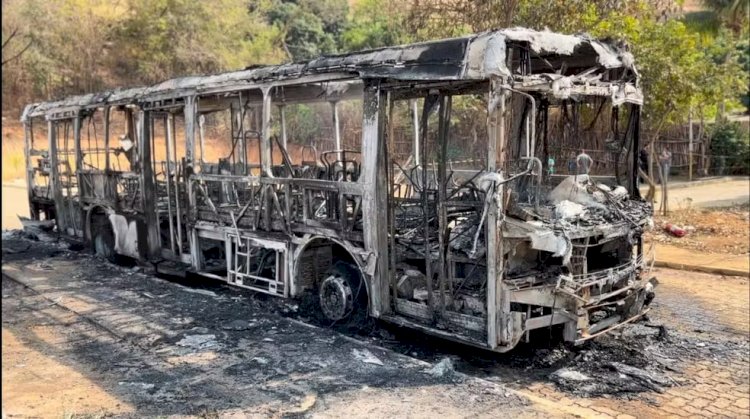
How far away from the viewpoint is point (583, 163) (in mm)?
6504

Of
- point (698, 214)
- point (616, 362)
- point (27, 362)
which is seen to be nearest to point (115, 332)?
point (27, 362)

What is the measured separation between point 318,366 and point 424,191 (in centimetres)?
182

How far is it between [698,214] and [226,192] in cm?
1114

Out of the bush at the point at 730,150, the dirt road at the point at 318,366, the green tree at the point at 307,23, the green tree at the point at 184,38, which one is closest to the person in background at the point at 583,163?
the dirt road at the point at 318,366

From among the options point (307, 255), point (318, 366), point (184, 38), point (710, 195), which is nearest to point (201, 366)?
point (318, 366)

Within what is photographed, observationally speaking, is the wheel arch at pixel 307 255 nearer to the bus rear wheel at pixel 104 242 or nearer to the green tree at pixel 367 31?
the bus rear wheel at pixel 104 242

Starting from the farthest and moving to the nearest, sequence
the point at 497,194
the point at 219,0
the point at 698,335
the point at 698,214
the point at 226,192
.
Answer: the point at 219,0
the point at 698,214
the point at 226,192
the point at 698,335
the point at 497,194

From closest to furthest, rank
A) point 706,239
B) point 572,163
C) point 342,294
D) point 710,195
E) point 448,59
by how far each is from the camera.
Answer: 1. point 448,59
2. point 342,294
3. point 572,163
4. point 706,239
5. point 710,195

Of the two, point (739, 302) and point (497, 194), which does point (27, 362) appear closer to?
point (497, 194)

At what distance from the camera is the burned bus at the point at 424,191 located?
5320 mm

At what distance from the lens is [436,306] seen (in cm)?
587

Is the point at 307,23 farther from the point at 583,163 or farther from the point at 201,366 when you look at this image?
the point at 201,366

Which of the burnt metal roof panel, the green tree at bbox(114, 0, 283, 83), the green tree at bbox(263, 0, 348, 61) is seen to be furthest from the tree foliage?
the burnt metal roof panel

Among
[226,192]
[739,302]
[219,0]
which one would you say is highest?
[219,0]
